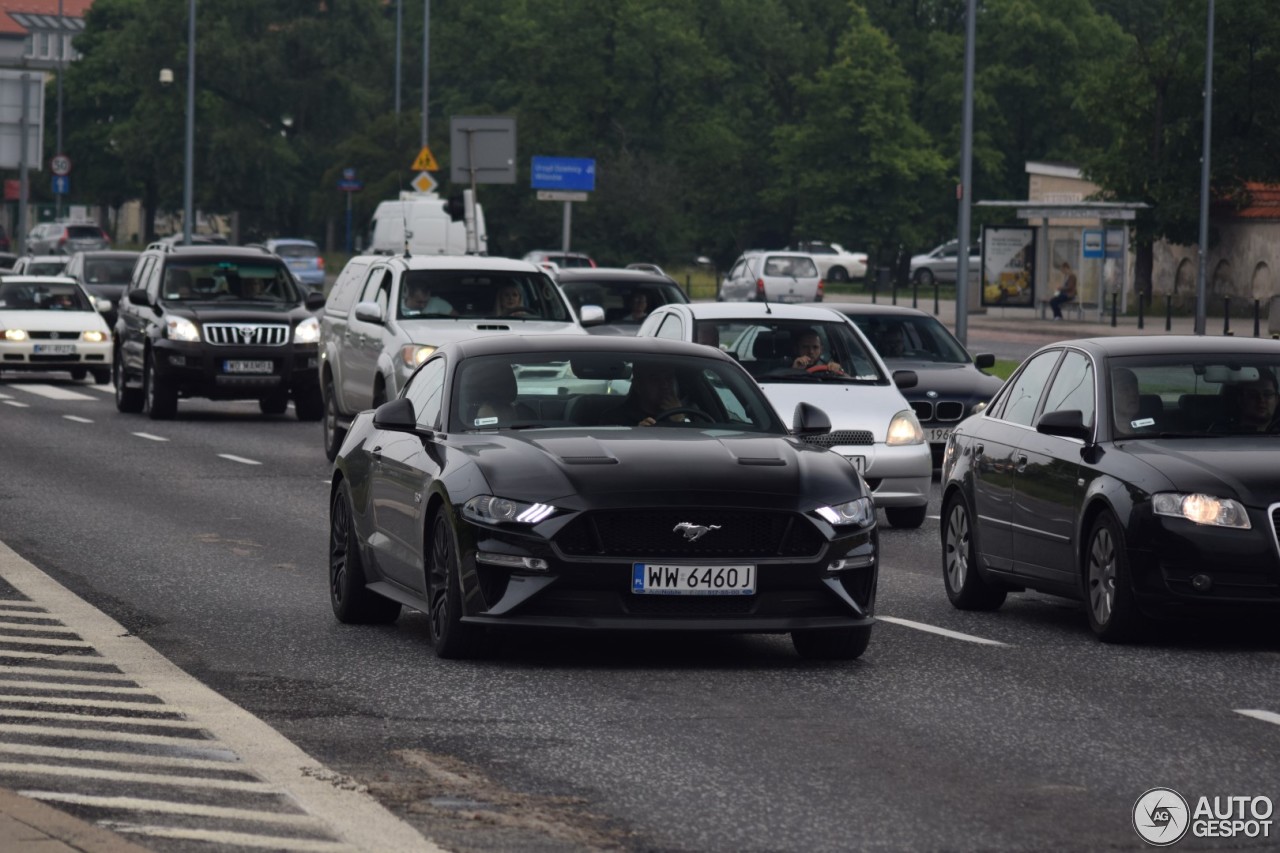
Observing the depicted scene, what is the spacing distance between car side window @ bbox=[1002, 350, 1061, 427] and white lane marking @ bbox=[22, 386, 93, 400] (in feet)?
74.1

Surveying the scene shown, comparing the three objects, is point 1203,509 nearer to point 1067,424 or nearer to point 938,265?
point 1067,424

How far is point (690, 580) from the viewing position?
32.9 ft

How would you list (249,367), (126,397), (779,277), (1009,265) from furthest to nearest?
(1009,265), (779,277), (126,397), (249,367)

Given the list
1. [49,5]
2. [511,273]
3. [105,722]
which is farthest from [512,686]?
[49,5]

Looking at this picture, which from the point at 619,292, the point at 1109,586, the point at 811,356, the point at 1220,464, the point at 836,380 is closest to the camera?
the point at 1220,464

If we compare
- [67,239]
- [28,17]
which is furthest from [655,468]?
[28,17]

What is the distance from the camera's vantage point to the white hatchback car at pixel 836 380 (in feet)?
57.1

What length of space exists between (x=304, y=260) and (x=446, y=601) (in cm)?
7007

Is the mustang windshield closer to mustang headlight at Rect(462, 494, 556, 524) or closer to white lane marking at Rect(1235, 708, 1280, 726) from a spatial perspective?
mustang headlight at Rect(462, 494, 556, 524)

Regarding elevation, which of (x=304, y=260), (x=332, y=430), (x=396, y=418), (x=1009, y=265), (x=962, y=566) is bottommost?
(x=332, y=430)

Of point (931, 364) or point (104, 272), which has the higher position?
point (104, 272)

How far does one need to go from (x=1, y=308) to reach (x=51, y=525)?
68.1ft

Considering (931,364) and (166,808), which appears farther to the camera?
(931,364)

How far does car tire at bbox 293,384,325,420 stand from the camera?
29.5 meters
